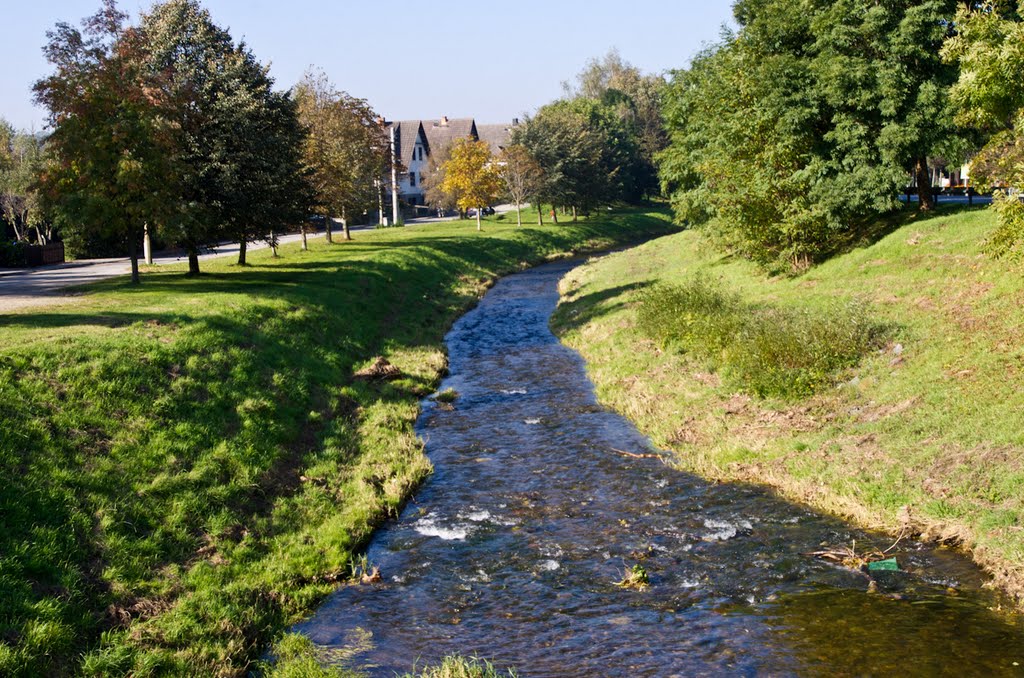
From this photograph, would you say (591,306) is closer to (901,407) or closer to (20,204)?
(901,407)

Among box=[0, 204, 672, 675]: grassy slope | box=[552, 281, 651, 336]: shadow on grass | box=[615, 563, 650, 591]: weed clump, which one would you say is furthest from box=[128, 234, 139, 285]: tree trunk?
box=[615, 563, 650, 591]: weed clump

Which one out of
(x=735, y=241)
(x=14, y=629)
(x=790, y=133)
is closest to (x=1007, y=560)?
(x=14, y=629)

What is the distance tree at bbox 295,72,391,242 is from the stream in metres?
37.0

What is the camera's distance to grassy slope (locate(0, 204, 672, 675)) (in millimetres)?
11492

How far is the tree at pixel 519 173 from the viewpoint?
80.6m

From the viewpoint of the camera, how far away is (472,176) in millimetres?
79875

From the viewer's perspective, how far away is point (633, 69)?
15512 centimetres

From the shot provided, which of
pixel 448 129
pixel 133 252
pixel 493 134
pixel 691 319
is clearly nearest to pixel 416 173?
pixel 448 129

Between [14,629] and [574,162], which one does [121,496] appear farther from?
[574,162]

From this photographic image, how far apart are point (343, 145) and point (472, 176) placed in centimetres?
2438

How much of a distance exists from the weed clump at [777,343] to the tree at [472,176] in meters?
54.8

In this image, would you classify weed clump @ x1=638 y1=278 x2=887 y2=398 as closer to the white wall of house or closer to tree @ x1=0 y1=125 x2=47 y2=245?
tree @ x1=0 y1=125 x2=47 y2=245

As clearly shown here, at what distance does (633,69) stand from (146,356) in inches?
5831

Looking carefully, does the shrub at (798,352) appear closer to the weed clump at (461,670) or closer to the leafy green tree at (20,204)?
the weed clump at (461,670)
